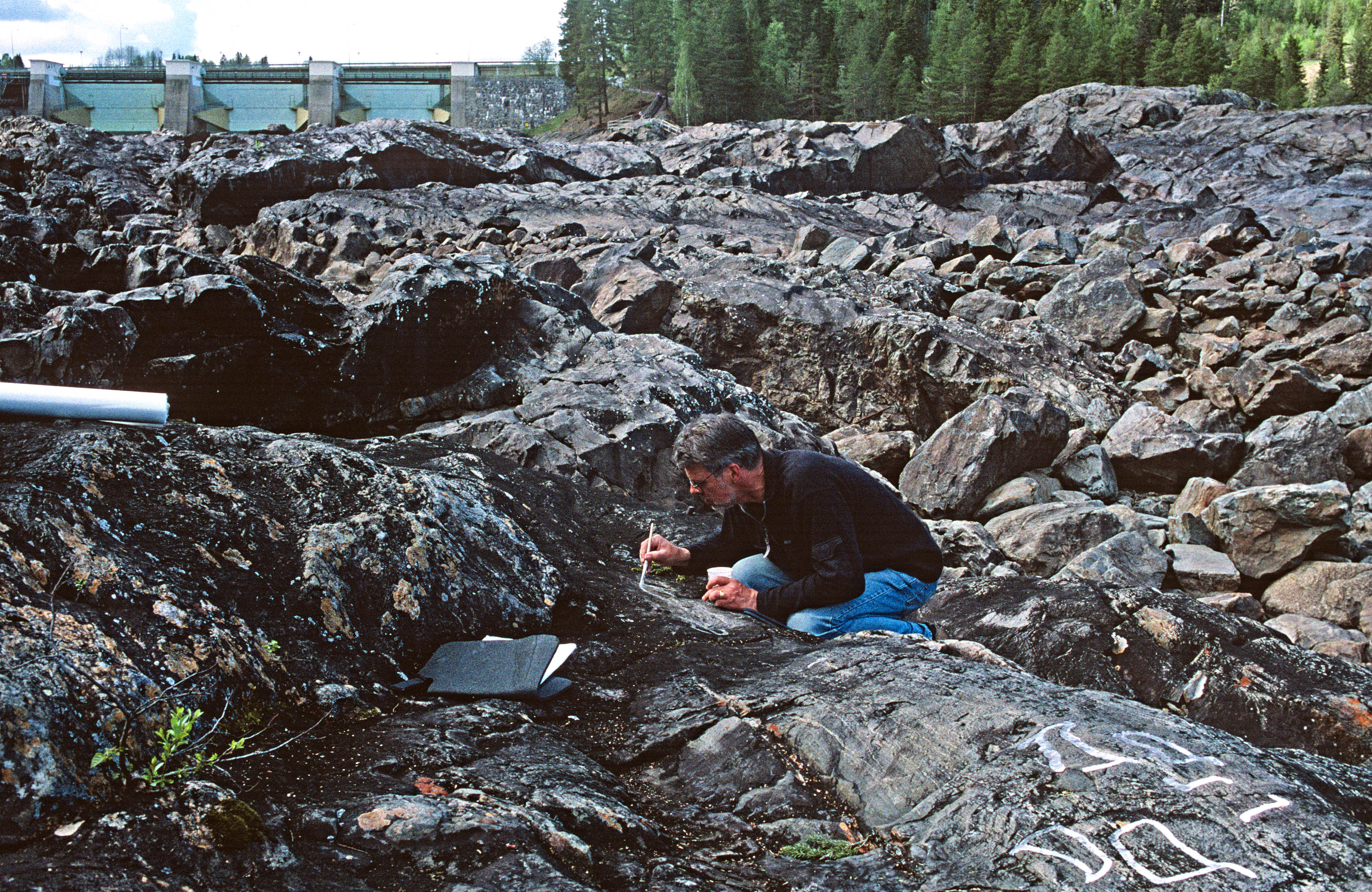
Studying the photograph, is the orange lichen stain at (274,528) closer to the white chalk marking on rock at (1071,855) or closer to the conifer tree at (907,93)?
the white chalk marking on rock at (1071,855)

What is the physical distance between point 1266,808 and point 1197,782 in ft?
0.60

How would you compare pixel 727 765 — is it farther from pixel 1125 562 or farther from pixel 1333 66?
pixel 1333 66

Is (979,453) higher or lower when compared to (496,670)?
higher

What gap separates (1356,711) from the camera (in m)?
4.43

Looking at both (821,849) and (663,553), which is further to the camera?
(663,553)

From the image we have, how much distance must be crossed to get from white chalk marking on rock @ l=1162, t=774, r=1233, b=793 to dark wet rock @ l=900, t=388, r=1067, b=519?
303 inches

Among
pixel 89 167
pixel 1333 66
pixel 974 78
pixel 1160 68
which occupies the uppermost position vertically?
pixel 1333 66

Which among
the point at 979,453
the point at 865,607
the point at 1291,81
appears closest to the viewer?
the point at 865,607

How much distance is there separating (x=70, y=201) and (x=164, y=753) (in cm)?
2586

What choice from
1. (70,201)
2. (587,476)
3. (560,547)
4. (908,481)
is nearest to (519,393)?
(587,476)

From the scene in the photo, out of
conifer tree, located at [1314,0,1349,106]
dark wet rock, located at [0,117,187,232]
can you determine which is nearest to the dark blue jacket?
dark wet rock, located at [0,117,187,232]

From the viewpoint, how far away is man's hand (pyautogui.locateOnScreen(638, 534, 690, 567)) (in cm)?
502

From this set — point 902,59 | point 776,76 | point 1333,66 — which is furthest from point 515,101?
point 1333,66

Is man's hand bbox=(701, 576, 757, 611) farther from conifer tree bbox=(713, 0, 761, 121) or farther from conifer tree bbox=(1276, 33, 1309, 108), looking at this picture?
conifer tree bbox=(1276, 33, 1309, 108)
